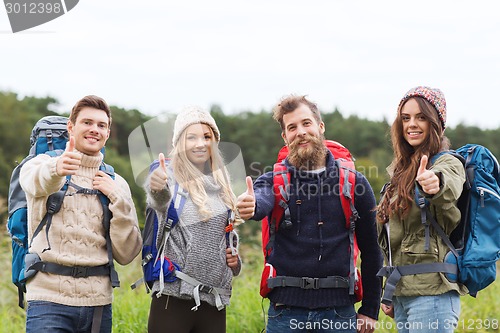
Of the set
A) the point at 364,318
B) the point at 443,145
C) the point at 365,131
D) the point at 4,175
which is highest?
the point at 365,131

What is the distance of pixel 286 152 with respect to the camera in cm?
443

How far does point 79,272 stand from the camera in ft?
13.1

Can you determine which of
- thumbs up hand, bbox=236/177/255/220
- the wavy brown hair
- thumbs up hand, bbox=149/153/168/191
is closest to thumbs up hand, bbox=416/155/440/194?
the wavy brown hair

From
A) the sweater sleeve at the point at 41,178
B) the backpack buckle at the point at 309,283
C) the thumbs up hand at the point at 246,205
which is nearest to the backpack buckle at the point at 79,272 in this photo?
the sweater sleeve at the point at 41,178

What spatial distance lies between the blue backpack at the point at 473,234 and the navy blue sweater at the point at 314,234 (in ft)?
1.17

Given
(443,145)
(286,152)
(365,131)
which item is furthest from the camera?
(365,131)

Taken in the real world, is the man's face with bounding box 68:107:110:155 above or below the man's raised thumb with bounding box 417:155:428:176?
above

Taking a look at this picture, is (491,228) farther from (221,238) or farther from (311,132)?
(221,238)

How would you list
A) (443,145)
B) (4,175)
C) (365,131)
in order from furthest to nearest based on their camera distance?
(365,131), (4,175), (443,145)

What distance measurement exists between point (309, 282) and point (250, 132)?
11.0 metres

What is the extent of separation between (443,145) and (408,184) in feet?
1.21

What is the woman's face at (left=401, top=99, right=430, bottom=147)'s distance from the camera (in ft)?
13.4

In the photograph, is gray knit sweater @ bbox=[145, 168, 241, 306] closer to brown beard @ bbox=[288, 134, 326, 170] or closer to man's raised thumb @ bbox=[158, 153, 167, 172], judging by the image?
man's raised thumb @ bbox=[158, 153, 167, 172]

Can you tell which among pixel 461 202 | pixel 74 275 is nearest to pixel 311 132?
pixel 461 202
